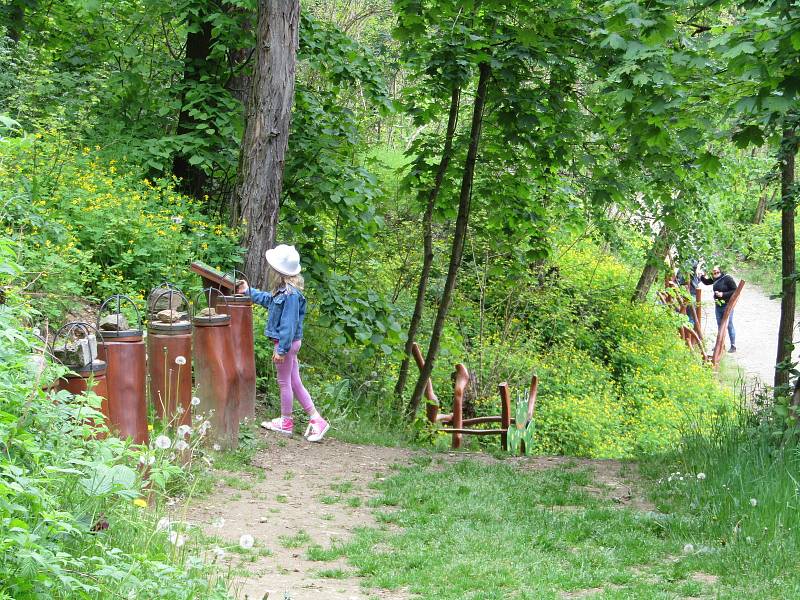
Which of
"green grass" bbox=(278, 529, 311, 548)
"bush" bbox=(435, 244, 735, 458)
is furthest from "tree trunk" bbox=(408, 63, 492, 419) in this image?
"green grass" bbox=(278, 529, 311, 548)

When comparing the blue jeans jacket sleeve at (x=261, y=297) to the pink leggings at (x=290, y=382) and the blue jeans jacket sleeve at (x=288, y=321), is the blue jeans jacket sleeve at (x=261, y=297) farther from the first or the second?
the pink leggings at (x=290, y=382)

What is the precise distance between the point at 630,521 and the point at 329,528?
221cm

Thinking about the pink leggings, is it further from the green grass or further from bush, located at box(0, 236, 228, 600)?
bush, located at box(0, 236, 228, 600)

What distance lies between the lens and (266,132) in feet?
33.1

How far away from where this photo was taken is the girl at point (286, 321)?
8016 millimetres

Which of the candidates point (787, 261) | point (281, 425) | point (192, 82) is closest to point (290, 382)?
point (281, 425)

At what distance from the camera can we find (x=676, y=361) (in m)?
21.6

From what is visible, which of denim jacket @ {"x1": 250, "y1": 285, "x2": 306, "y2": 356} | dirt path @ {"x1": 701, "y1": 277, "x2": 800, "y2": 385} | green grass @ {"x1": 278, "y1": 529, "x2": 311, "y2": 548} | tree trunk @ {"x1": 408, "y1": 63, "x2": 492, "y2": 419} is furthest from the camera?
dirt path @ {"x1": 701, "y1": 277, "x2": 800, "y2": 385}

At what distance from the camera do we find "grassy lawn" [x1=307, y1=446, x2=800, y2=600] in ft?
16.8

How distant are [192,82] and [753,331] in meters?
20.0

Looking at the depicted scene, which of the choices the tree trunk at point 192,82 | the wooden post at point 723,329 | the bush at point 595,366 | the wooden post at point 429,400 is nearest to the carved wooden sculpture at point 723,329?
the wooden post at point 723,329

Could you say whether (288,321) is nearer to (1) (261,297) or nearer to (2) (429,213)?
(1) (261,297)

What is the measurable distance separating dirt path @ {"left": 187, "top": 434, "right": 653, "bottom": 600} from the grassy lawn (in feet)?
0.56

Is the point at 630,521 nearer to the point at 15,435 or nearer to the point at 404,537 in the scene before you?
the point at 404,537
